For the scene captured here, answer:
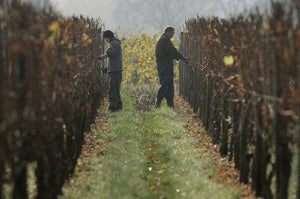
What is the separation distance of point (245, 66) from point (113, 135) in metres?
3.57

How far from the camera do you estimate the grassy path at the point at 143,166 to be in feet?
15.0

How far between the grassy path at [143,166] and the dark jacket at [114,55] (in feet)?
5.80

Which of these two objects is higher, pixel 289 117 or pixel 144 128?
pixel 289 117

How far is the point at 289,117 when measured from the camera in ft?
12.9

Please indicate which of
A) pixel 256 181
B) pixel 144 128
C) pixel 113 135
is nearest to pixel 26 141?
pixel 256 181

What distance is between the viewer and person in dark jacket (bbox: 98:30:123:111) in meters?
9.62

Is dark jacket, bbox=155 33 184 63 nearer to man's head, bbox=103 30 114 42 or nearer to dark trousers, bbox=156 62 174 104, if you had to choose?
dark trousers, bbox=156 62 174 104

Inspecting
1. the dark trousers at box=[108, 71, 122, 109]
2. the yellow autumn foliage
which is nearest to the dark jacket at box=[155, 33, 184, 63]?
the dark trousers at box=[108, 71, 122, 109]

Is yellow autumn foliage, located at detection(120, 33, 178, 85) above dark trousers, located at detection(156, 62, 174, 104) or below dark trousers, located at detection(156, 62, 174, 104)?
above

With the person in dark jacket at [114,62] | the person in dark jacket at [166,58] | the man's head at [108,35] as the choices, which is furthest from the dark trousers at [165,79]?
the man's head at [108,35]

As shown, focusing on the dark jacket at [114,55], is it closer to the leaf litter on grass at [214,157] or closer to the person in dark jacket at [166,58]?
the person in dark jacket at [166,58]

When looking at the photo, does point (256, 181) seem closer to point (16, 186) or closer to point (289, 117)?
point (289, 117)

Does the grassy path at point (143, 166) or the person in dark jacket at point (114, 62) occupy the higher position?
the person in dark jacket at point (114, 62)

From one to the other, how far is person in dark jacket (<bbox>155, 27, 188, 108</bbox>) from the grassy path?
2.13m
